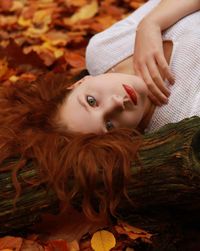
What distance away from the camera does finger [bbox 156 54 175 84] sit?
6.64 feet

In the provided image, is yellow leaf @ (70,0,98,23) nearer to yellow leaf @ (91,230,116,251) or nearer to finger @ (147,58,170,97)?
finger @ (147,58,170,97)

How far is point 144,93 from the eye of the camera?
1.92m

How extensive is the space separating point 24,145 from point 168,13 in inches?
37.5

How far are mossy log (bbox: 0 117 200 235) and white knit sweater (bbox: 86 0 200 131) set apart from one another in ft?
1.24

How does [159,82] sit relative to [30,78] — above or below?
above

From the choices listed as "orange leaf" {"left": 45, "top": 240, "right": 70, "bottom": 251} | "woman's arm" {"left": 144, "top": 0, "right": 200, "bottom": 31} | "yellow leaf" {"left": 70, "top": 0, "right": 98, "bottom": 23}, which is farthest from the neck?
"yellow leaf" {"left": 70, "top": 0, "right": 98, "bottom": 23}

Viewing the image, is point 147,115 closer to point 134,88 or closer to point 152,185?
point 134,88

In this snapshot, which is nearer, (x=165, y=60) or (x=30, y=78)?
(x=165, y=60)

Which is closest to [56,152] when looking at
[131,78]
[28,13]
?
[131,78]

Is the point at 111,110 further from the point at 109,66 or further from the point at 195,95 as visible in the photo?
the point at 109,66

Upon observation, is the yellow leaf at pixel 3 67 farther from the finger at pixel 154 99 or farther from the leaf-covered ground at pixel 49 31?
the finger at pixel 154 99

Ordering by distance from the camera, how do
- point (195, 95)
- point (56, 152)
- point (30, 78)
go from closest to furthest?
point (56, 152)
point (195, 95)
point (30, 78)

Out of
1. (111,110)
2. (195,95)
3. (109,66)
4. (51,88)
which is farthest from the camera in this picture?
(109,66)

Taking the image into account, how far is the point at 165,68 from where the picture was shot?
2.02 m
